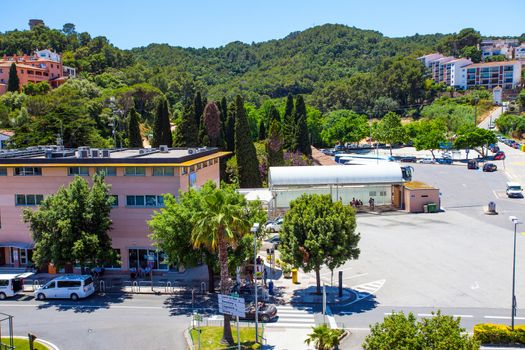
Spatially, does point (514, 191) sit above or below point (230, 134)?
below

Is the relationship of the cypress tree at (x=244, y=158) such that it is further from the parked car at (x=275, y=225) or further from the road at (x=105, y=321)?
the road at (x=105, y=321)

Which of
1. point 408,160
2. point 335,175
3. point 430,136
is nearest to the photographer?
point 335,175

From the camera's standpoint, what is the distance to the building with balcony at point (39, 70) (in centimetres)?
14112

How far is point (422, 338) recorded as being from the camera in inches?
693

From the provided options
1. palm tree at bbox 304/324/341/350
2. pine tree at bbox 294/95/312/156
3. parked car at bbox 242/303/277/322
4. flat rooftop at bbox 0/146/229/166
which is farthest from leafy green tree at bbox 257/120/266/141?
palm tree at bbox 304/324/341/350

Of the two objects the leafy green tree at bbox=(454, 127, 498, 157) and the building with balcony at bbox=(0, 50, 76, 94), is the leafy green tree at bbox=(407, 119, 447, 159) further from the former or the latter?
the building with balcony at bbox=(0, 50, 76, 94)

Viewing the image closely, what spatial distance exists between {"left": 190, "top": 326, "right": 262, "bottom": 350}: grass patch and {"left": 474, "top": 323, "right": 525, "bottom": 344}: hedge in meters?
11.5

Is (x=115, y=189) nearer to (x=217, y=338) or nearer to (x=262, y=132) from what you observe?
(x=217, y=338)

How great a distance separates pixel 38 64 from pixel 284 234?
14107cm

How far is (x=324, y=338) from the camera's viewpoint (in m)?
25.9

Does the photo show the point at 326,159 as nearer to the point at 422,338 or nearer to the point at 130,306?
the point at 130,306

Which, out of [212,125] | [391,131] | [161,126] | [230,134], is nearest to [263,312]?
[212,125]

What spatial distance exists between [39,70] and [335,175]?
388 ft

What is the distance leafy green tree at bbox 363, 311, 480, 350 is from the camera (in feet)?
56.6
